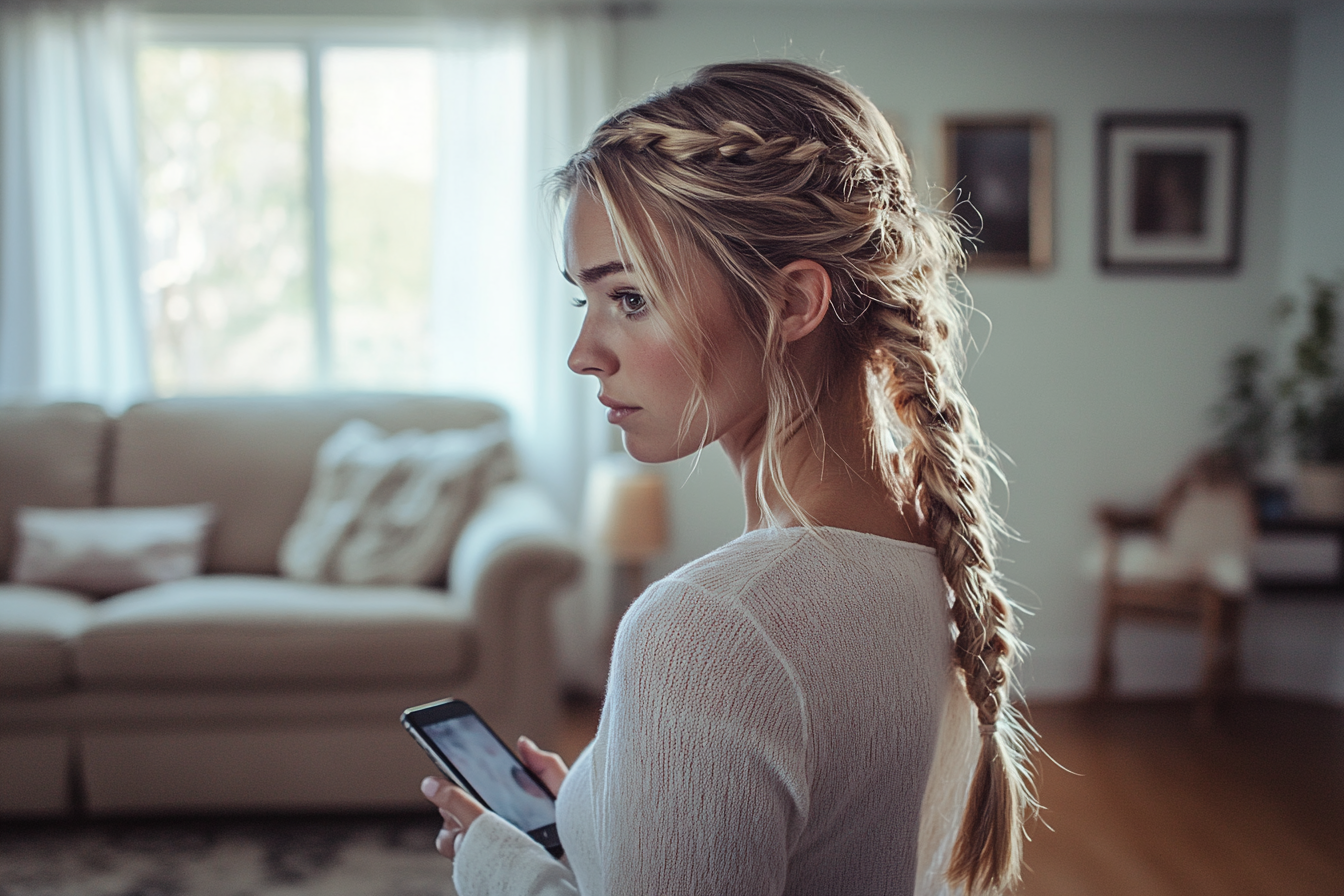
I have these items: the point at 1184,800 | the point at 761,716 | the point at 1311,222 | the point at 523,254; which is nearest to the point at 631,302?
the point at 761,716

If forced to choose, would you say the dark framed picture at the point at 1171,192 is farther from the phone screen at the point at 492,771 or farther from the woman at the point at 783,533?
the phone screen at the point at 492,771

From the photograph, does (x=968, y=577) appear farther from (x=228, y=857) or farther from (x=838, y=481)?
(x=228, y=857)

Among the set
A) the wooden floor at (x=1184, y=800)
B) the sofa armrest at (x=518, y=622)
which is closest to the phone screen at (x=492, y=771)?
the sofa armrest at (x=518, y=622)

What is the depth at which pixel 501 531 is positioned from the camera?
246 centimetres

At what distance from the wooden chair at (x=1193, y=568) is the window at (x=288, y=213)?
245 cm

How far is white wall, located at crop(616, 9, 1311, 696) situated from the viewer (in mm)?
3463

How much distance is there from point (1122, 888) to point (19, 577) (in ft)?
9.27

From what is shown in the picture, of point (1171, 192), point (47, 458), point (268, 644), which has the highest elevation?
point (1171, 192)

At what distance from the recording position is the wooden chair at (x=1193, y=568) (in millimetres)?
3146

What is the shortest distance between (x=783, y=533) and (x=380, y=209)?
3.30 meters

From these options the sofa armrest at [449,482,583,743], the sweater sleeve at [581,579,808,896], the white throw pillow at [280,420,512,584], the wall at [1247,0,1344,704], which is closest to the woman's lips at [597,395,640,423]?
the sweater sleeve at [581,579,808,896]

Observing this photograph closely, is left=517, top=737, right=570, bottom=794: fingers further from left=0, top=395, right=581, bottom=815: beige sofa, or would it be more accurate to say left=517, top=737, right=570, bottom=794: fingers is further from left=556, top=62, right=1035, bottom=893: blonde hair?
left=0, top=395, right=581, bottom=815: beige sofa

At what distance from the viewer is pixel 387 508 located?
8.96ft

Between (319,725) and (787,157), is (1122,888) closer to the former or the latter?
(319,725)
